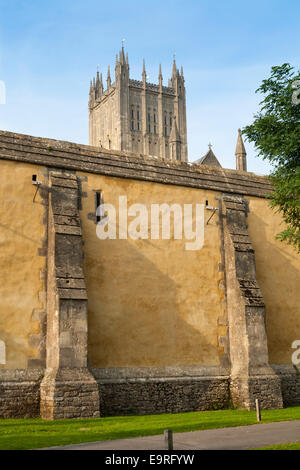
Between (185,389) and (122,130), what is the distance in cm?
8162

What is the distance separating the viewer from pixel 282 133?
1842 centimetres

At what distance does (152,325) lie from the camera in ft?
64.6

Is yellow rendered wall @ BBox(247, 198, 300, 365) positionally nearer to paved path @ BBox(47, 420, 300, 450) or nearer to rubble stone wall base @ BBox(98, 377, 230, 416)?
rubble stone wall base @ BBox(98, 377, 230, 416)

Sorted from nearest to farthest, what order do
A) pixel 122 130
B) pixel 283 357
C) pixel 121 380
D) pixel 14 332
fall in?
pixel 14 332
pixel 121 380
pixel 283 357
pixel 122 130

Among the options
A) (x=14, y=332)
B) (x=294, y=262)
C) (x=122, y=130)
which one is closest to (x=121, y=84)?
(x=122, y=130)

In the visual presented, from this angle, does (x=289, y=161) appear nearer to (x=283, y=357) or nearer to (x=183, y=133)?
(x=283, y=357)

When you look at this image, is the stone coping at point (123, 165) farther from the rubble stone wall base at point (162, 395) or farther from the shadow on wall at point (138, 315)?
the rubble stone wall base at point (162, 395)

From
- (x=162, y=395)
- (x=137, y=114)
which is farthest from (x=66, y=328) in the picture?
(x=137, y=114)

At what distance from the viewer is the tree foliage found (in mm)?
17750

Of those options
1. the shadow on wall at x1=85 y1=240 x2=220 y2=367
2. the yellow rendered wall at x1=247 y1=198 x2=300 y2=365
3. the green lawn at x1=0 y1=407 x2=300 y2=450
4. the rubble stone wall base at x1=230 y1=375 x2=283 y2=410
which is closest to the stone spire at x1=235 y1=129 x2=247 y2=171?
the yellow rendered wall at x1=247 y1=198 x2=300 y2=365

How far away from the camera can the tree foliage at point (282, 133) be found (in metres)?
17.8

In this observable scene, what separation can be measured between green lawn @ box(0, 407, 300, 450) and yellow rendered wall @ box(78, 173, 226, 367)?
8.22ft

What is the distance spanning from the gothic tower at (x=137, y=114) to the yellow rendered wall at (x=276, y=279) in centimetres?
7324

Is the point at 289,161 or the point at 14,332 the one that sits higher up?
A: the point at 289,161
